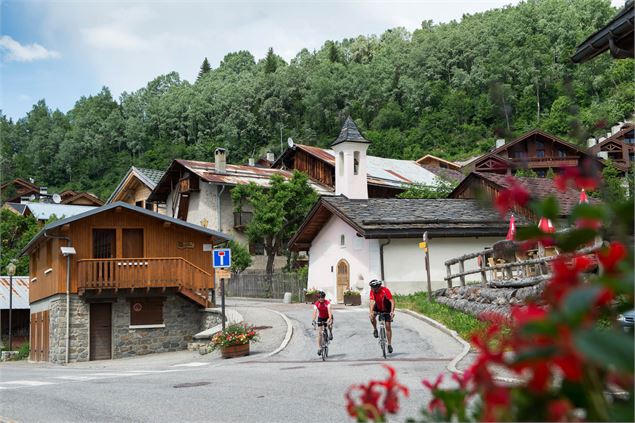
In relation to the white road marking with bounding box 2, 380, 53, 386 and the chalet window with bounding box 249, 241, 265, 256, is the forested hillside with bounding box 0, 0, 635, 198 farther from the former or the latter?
the white road marking with bounding box 2, 380, 53, 386

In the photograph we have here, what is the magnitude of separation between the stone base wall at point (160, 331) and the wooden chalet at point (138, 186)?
25809 mm

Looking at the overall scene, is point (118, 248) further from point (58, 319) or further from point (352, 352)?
point (352, 352)

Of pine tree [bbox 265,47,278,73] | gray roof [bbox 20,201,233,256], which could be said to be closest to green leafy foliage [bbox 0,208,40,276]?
gray roof [bbox 20,201,233,256]

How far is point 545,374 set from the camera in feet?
4.98

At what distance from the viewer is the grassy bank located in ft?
62.5

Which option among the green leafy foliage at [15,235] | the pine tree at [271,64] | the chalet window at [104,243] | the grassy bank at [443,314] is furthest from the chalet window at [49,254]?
the pine tree at [271,64]

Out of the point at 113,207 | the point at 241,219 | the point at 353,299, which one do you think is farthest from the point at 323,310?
the point at 241,219

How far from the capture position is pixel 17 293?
39.8 meters

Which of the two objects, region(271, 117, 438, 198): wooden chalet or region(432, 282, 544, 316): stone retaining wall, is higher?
region(271, 117, 438, 198): wooden chalet

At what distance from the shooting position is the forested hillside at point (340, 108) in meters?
81.2

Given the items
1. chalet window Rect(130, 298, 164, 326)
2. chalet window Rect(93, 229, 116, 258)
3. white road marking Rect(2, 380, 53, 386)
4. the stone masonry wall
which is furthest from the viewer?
chalet window Rect(93, 229, 116, 258)

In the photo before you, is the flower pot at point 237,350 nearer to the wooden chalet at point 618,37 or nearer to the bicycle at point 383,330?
the bicycle at point 383,330

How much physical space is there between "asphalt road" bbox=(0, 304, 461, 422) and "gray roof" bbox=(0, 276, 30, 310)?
21940 mm

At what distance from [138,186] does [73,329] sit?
30.5 m
